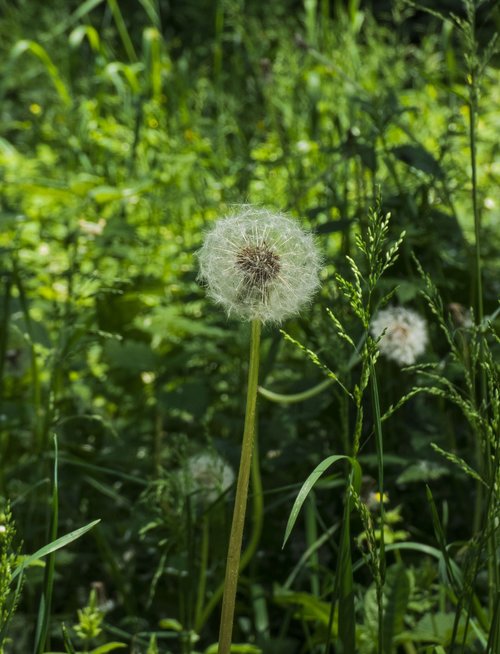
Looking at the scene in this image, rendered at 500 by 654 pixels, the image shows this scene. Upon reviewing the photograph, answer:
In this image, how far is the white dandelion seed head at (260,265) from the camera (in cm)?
95

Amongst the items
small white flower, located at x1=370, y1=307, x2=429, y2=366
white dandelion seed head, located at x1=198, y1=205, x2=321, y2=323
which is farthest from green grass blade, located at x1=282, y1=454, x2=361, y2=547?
small white flower, located at x1=370, y1=307, x2=429, y2=366

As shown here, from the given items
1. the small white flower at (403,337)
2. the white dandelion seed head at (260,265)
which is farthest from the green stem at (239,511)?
the small white flower at (403,337)

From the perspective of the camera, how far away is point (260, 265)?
0.95 meters

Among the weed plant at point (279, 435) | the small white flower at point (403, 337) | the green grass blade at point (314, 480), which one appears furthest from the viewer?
the small white flower at point (403, 337)

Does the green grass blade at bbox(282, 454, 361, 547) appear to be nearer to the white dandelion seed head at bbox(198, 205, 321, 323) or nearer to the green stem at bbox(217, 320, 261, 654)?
the green stem at bbox(217, 320, 261, 654)

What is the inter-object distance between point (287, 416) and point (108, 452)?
0.36 metres

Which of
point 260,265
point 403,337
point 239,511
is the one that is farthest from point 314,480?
point 403,337

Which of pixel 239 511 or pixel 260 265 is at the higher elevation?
pixel 260 265

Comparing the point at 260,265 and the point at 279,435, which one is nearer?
the point at 260,265

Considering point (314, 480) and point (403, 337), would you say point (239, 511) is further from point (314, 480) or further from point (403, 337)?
point (403, 337)

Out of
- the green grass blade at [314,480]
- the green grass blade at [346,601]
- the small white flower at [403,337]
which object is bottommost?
the green grass blade at [346,601]

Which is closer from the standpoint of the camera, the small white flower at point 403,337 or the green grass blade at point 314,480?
the green grass blade at point 314,480

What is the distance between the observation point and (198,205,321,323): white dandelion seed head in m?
0.95

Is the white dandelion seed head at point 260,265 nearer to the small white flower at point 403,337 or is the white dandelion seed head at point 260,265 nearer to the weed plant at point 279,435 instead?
the weed plant at point 279,435
